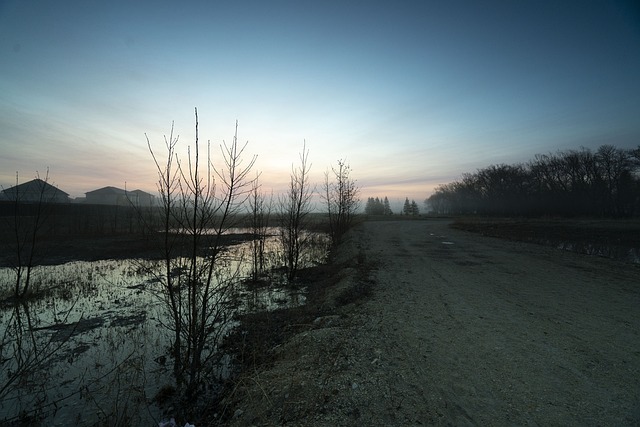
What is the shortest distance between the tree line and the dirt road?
5570cm

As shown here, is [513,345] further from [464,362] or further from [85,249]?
[85,249]

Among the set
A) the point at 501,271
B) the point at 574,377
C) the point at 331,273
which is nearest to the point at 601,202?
the point at 501,271

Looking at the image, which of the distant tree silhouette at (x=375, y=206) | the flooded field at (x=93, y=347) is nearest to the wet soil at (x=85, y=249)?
the flooded field at (x=93, y=347)

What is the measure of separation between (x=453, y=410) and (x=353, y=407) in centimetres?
112

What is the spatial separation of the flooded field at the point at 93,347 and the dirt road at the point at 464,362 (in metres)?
1.78

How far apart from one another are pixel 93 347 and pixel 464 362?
699 centimetres

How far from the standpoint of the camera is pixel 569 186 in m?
56.8

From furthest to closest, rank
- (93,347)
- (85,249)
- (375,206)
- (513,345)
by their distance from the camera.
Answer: (375,206) < (85,249) < (93,347) < (513,345)

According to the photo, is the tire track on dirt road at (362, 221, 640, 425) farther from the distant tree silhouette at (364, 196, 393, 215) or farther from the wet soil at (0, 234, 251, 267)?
the distant tree silhouette at (364, 196, 393, 215)

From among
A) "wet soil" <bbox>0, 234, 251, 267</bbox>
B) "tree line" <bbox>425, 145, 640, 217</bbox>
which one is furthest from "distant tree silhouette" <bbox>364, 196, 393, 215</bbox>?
"wet soil" <bbox>0, 234, 251, 267</bbox>

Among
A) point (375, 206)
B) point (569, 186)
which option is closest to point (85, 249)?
point (569, 186)

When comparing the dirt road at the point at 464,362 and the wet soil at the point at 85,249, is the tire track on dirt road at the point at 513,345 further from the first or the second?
the wet soil at the point at 85,249

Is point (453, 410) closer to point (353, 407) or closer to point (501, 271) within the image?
point (353, 407)

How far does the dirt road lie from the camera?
3271 millimetres
